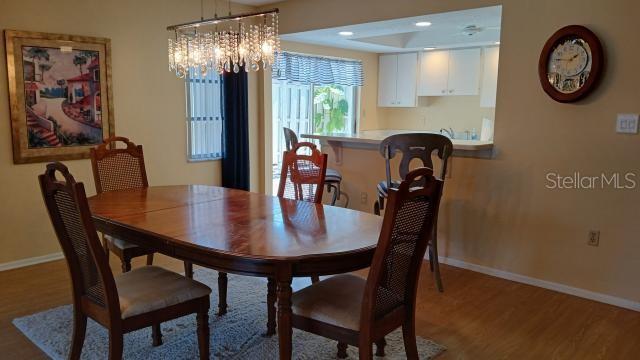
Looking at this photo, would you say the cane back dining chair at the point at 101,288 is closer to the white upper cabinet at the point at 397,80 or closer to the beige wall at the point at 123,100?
the beige wall at the point at 123,100

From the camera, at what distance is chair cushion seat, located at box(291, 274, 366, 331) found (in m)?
2.00

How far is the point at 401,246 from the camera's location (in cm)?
198

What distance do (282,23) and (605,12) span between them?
3.13 metres

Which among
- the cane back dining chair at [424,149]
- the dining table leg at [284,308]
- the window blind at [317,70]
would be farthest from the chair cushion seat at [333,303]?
the window blind at [317,70]

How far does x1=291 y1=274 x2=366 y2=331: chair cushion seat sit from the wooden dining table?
14cm

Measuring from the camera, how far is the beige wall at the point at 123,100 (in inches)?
151

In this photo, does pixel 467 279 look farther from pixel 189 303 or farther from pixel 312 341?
pixel 189 303

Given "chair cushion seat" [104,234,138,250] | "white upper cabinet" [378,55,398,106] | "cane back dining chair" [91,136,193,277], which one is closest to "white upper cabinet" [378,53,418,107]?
"white upper cabinet" [378,55,398,106]

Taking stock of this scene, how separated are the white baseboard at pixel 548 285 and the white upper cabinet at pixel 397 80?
3.53 meters

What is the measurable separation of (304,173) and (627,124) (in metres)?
2.09

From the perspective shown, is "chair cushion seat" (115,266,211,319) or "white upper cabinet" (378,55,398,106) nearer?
"chair cushion seat" (115,266,211,319)

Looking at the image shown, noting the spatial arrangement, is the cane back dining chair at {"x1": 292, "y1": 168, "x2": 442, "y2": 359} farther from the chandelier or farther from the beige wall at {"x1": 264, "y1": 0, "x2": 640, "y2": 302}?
the beige wall at {"x1": 264, "y1": 0, "x2": 640, "y2": 302}

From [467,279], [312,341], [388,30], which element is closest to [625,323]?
[467,279]

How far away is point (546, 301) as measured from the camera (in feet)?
11.1
